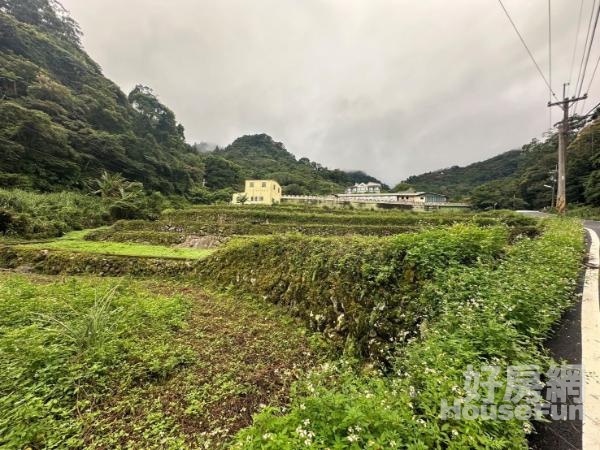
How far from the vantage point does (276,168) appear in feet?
260

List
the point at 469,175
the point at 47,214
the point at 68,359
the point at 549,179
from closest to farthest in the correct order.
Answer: the point at 68,359 → the point at 47,214 → the point at 549,179 → the point at 469,175

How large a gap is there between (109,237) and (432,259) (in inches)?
746

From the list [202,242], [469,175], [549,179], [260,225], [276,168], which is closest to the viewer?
[202,242]

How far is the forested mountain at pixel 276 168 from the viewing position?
61.8 metres

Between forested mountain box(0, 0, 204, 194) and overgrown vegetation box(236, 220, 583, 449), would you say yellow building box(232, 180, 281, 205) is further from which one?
overgrown vegetation box(236, 220, 583, 449)

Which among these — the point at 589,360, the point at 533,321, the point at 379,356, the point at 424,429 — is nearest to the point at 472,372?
the point at 424,429

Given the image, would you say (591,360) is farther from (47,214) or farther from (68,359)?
(47,214)

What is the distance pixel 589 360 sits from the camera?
253 cm

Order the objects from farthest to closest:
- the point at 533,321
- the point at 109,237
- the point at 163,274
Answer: the point at 109,237 → the point at 163,274 → the point at 533,321

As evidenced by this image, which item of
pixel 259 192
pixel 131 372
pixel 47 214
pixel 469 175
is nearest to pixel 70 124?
pixel 47 214

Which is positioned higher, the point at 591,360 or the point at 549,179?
the point at 549,179

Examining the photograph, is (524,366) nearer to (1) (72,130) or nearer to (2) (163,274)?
(2) (163,274)

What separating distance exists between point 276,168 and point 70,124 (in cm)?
5264

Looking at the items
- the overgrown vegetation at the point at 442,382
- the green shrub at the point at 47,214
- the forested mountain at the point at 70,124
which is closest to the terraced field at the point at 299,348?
the overgrown vegetation at the point at 442,382
